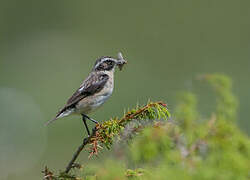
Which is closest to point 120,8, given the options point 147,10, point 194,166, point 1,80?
point 147,10

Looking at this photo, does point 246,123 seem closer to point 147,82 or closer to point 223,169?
point 147,82

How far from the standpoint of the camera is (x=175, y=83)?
56.3 ft

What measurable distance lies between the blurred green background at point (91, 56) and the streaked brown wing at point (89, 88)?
4.66 m

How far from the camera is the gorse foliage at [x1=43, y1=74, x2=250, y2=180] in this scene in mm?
2020

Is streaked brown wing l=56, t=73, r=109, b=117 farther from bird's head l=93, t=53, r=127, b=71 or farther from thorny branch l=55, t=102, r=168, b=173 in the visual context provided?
thorny branch l=55, t=102, r=168, b=173

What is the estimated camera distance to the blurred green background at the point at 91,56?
13.7 meters

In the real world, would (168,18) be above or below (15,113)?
above

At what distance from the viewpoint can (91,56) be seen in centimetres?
2012

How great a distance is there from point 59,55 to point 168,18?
7257 millimetres

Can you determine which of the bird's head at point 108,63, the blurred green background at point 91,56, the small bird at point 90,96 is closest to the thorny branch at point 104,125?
the small bird at point 90,96

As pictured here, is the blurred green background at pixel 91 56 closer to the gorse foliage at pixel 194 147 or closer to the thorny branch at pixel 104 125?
the thorny branch at pixel 104 125

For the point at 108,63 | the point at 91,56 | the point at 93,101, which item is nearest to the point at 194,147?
the point at 93,101

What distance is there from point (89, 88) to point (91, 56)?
1394 centimetres

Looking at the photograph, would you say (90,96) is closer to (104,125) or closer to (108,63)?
(108,63)
